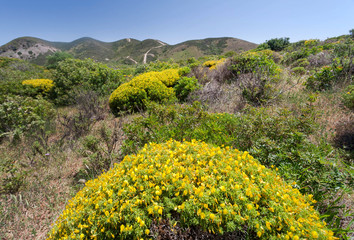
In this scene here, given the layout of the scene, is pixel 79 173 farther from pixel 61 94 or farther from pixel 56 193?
pixel 61 94

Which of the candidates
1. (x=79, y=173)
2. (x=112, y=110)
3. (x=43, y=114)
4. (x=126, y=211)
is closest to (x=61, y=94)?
(x=43, y=114)

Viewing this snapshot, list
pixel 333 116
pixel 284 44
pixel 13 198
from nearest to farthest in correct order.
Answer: pixel 13 198 → pixel 333 116 → pixel 284 44

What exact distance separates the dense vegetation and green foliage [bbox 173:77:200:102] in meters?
0.06

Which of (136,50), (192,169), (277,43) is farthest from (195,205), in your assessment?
(136,50)

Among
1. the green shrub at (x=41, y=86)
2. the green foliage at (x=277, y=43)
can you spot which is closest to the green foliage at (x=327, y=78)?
the green shrub at (x=41, y=86)

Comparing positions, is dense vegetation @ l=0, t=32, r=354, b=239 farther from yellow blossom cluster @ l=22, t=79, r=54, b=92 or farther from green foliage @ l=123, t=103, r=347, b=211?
yellow blossom cluster @ l=22, t=79, r=54, b=92

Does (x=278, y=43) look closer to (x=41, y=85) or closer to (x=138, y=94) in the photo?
(x=138, y=94)

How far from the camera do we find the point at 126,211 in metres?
1.26

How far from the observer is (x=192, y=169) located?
1547 millimetres

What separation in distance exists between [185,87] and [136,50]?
64688 millimetres

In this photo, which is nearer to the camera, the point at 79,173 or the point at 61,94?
the point at 79,173

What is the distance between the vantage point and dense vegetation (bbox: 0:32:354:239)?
1267mm

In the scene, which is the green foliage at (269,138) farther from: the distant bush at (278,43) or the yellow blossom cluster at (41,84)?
the distant bush at (278,43)

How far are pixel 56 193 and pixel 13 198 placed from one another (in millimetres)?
654
